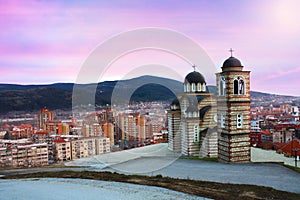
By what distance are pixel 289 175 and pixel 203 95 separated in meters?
9.59

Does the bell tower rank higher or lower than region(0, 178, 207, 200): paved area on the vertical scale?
higher

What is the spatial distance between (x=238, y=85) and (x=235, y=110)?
→ 4.80ft

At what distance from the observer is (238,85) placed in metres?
15.8

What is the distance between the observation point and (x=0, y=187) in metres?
9.94

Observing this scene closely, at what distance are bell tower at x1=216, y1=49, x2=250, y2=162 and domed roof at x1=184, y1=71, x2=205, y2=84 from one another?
5.29 meters

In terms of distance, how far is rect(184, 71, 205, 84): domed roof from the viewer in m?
21.3

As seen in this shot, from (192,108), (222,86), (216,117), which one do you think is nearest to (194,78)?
(192,108)

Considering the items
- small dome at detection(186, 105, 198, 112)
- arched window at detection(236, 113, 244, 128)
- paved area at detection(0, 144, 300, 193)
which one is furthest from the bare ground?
small dome at detection(186, 105, 198, 112)

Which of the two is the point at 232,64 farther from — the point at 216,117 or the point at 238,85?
the point at 216,117

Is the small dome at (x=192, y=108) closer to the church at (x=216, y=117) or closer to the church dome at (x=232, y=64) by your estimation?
the church at (x=216, y=117)

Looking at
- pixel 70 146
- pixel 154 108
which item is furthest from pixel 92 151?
pixel 154 108

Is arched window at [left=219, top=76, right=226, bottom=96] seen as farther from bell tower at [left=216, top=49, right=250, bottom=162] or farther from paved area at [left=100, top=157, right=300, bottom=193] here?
paved area at [left=100, top=157, right=300, bottom=193]

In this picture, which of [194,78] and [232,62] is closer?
[232,62]

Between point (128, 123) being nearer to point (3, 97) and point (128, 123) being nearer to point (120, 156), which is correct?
point (120, 156)
